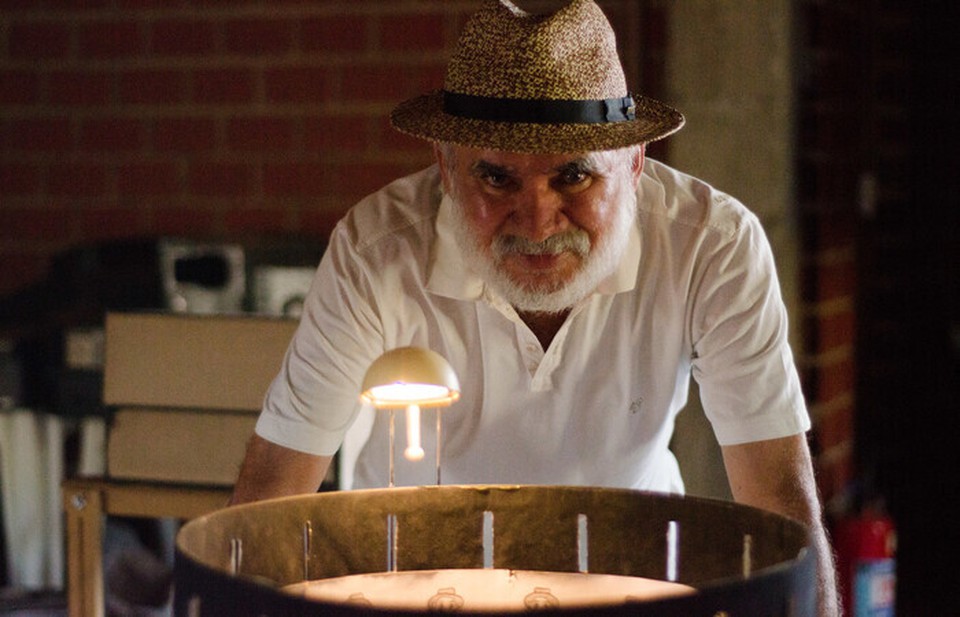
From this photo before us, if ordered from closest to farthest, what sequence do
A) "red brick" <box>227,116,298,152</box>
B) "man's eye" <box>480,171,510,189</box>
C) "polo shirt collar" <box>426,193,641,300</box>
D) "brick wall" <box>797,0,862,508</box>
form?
"man's eye" <box>480,171,510,189</box>
"polo shirt collar" <box>426,193,641,300</box>
"red brick" <box>227,116,298,152</box>
"brick wall" <box>797,0,862,508</box>

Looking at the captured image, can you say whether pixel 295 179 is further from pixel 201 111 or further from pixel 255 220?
pixel 201 111

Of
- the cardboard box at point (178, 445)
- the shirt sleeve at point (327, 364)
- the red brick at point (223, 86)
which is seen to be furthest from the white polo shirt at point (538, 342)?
the red brick at point (223, 86)

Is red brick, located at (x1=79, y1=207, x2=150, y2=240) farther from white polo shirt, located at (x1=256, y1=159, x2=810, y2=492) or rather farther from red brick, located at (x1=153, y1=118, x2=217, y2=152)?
white polo shirt, located at (x1=256, y1=159, x2=810, y2=492)

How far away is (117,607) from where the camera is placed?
2.65 meters

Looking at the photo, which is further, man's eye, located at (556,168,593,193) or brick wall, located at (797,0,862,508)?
brick wall, located at (797,0,862,508)

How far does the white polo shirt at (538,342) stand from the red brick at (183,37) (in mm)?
1554

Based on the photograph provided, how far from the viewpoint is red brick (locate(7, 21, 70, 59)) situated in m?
3.44

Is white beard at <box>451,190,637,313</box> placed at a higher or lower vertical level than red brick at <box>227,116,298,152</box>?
higher

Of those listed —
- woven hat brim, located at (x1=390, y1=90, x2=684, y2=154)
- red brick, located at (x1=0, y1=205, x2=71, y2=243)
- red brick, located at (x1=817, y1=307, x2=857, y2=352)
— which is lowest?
red brick, located at (x1=817, y1=307, x2=857, y2=352)

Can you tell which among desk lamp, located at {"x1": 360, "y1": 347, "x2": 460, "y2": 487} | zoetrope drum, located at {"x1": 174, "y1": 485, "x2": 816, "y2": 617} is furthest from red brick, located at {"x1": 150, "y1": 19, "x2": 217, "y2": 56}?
zoetrope drum, located at {"x1": 174, "y1": 485, "x2": 816, "y2": 617}

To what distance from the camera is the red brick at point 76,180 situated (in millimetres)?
3457

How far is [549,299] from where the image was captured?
1.71 metres

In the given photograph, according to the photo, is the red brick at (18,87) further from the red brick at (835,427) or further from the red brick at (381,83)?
the red brick at (835,427)

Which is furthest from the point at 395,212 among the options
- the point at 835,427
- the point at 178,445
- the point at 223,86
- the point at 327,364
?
the point at 835,427
